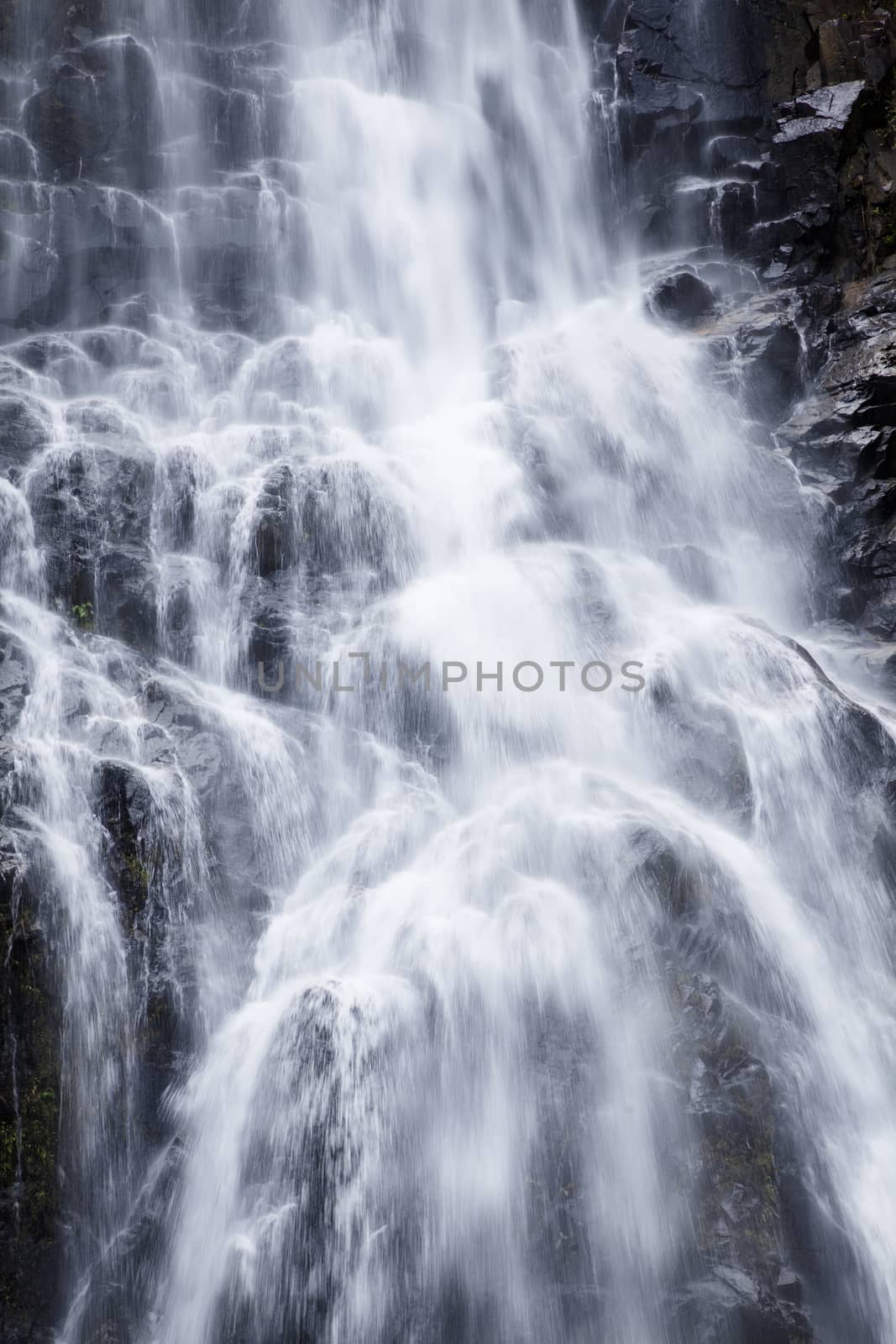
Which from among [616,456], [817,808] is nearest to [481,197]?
[616,456]

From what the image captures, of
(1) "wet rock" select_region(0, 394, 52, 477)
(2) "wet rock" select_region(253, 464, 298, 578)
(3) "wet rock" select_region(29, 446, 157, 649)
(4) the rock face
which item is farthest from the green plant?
(4) the rock face

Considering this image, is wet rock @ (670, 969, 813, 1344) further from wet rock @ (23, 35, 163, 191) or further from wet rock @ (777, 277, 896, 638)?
wet rock @ (23, 35, 163, 191)

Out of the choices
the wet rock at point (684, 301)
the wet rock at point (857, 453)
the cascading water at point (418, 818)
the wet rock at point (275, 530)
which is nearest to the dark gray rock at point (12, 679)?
the cascading water at point (418, 818)

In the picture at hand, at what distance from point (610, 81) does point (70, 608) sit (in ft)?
50.5

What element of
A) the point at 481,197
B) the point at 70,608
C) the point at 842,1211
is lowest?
the point at 842,1211

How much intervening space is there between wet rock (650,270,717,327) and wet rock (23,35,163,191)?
336 inches

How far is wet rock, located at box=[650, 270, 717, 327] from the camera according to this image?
15.6m

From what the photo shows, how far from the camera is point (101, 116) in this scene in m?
16.8

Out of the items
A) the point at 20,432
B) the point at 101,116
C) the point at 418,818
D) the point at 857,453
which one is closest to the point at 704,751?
the point at 418,818

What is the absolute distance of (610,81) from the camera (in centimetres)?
1903

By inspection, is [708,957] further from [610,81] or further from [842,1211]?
[610,81]

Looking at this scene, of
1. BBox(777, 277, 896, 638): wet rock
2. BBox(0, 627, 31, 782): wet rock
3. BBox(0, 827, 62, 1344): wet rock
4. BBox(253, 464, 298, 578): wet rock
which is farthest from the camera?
BBox(777, 277, 896, 638): wet rock

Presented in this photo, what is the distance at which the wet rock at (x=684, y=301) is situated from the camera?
1564 cm

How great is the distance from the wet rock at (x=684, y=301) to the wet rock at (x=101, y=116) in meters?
8.52
